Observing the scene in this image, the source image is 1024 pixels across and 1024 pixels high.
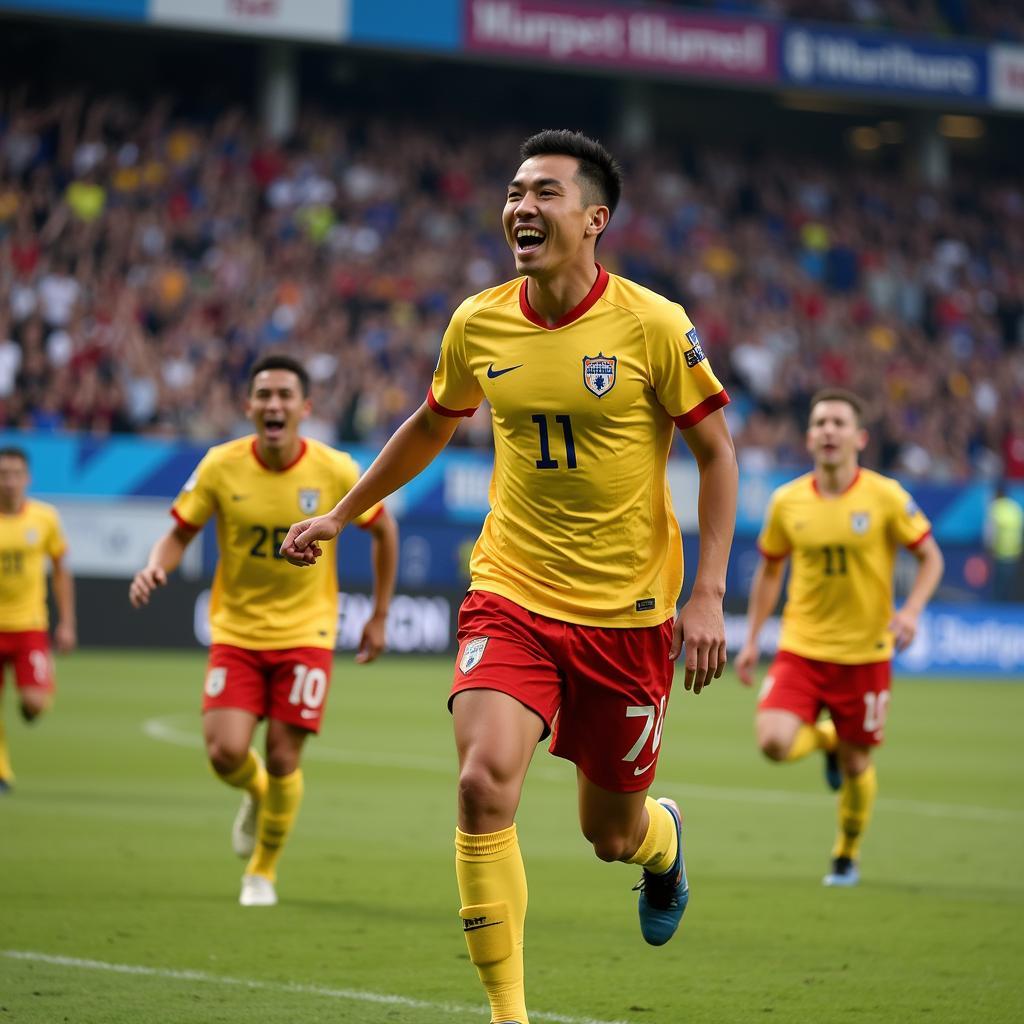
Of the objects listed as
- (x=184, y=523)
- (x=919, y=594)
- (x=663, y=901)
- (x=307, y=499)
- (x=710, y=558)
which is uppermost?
(x=307, y=499)

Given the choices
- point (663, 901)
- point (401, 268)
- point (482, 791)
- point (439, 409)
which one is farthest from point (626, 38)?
point (482, 791)

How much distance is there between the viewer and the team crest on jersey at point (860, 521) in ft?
33.4

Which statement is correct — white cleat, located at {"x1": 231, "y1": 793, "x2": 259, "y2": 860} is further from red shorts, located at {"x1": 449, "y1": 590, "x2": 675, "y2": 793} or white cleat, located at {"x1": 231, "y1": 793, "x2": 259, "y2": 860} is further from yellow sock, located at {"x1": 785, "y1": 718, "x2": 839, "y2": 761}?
red shorts, located at {"x1": 449, "y1": 590, "x2": 675, "y2": 793}

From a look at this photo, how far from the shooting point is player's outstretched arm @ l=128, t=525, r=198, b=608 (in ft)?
26.1

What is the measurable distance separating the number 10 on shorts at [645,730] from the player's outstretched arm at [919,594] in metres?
4.08

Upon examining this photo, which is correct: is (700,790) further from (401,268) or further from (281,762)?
(401,268)

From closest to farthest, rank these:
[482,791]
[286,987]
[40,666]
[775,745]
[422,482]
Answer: [482,791] < [286,987] < [775,745] < [40,666] < [422,482]

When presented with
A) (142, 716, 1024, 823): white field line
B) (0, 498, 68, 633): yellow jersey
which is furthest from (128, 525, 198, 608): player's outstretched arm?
(142, 716, 1024, 823): white field line

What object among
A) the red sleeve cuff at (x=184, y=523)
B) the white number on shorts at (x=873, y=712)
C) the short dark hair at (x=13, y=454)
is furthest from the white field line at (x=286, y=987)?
the short dark hair at (x=13, y=454)

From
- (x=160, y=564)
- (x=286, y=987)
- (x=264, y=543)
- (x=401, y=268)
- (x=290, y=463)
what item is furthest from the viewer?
(x=401, y=268)

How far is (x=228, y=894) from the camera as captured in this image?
28.7ft

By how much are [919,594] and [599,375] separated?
5008 millimetres

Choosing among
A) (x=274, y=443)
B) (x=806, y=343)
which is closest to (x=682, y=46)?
(x=806, y=343)

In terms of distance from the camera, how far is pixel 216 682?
8594 mm
